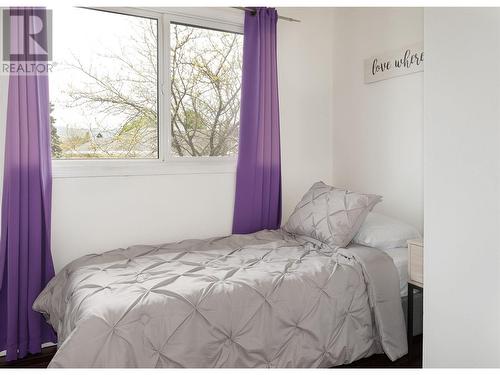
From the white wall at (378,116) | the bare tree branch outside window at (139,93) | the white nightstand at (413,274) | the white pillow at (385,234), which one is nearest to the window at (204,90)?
the bare tree branch outside window at (139,93)

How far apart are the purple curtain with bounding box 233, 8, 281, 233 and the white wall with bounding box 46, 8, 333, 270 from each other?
0.14 metres

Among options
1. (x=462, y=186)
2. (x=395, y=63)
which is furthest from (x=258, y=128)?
(x=462, y=186)

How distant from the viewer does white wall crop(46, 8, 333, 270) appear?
2.62 m

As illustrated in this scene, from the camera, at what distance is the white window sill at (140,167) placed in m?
2.58

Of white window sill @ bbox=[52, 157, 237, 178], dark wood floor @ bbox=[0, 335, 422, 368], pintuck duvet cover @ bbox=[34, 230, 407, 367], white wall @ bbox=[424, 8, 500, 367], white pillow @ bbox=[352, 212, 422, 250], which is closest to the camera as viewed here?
white wall @ bbox=[424, 8, 500, 367]

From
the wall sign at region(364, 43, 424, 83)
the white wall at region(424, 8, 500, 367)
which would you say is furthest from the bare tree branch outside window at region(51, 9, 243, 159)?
the white wall at region(424, 8, 500, 367)

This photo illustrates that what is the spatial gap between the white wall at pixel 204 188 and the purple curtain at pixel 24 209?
0.47 ft

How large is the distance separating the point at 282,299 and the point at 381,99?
1.88m

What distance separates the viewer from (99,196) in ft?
8.79

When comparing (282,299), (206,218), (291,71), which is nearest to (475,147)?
(282,299)

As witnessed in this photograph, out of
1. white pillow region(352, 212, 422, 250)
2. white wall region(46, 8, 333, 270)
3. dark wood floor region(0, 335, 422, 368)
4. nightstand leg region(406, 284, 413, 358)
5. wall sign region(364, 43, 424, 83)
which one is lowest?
dark wood floor region(0, 335, 422, 368)

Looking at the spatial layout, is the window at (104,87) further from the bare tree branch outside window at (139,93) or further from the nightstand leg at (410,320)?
the nightstand leg at (410,320)

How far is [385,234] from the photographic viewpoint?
8.16 ft

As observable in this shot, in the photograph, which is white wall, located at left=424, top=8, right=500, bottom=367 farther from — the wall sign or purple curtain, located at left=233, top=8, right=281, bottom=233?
purple curtain, located at left=233, top=8, right=281, bottom=233
